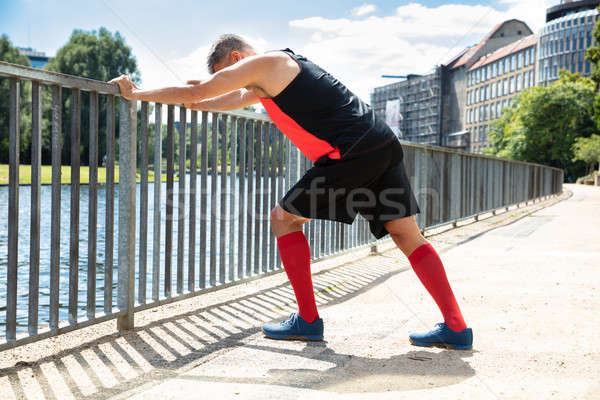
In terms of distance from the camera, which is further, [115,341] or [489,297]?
[489,297]

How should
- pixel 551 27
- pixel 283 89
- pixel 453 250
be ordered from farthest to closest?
pixel 551 27 < pixel 453 250 < pixel 283 89

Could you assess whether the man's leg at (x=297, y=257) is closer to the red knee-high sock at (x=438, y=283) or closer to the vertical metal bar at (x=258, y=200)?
the red knee-high sock at (x=438, y=283)

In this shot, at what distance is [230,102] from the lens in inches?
141

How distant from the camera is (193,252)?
3.83 m

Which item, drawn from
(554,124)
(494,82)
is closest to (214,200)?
(554,124)

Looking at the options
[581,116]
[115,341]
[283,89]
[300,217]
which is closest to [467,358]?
[300,217]

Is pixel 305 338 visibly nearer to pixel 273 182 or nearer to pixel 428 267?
pixel 428 267

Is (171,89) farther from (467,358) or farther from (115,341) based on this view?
(467,358)

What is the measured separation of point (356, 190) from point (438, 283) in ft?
1.97

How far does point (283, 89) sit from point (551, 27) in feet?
284

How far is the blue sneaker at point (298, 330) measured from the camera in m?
3.13

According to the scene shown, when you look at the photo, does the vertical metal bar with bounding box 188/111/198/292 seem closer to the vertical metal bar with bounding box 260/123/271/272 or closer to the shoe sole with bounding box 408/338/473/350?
the vertical metal bar with bounding box 260/123/271/272

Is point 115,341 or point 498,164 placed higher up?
point 498,164

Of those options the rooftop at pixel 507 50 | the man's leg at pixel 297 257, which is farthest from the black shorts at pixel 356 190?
the rooftop at pixel 507 50
